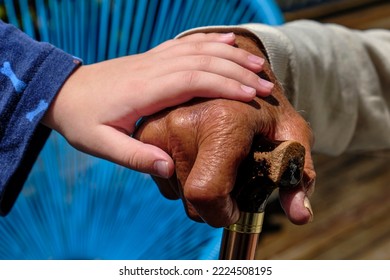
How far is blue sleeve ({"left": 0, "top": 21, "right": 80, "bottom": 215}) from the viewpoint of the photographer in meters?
0.75

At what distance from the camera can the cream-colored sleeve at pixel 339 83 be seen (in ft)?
2.97

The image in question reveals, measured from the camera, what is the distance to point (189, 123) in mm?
654

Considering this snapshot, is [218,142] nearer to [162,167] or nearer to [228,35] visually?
[162,167]

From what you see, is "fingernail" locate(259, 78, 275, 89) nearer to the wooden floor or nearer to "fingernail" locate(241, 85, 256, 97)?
"fingernail" locate(241, 85, 256, 97)

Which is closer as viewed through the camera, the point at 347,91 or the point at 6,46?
the point at 6,46

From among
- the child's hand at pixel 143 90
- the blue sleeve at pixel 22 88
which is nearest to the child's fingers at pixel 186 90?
the child's hand at pixel 143 90

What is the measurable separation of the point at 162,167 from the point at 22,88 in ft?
0.68

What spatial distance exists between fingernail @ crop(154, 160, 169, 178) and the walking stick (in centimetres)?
8

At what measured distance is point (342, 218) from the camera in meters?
2.38

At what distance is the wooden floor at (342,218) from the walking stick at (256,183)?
145 centimetres

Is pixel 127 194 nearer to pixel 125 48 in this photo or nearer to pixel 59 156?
pixel 59 156

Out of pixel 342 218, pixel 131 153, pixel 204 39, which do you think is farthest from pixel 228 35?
pixel 342 218
